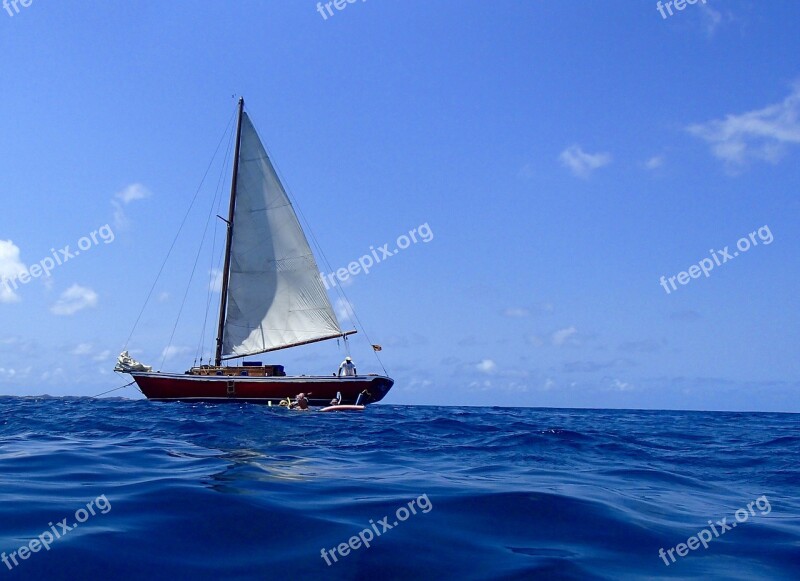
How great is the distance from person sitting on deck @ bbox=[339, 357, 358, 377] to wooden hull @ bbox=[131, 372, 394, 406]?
0.48m

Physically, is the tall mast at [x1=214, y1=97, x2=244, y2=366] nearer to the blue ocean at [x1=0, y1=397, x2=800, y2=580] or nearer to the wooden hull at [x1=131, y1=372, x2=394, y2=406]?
the wooden hull at [x1=131, y1=372, x2=394, y2=406]

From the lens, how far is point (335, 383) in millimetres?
38375

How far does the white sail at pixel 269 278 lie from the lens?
4059cm

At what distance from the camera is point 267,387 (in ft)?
127

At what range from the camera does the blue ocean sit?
5.58 meters

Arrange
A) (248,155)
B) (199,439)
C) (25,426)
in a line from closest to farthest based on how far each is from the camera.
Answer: (199,439) → (25,426) → (248,155)

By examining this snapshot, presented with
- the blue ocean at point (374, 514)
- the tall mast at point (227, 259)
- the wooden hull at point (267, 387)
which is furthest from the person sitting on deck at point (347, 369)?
the blue ocean at point (374, 514)

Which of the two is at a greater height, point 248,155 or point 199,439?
point 248,155

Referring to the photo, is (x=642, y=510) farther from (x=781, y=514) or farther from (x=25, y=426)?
(x=25, y=426)

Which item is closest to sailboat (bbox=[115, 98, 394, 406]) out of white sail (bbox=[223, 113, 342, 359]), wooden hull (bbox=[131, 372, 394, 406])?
white sail (bbox=[223, 113, 342, 359])

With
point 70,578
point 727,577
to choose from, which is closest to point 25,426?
point 70,578

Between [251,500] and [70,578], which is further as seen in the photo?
[251,500]

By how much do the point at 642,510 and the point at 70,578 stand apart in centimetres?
715

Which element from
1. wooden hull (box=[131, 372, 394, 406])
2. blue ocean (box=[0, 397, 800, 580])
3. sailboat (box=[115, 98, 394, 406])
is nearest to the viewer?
blue ocean (box=[0, 397, 800, 580])
